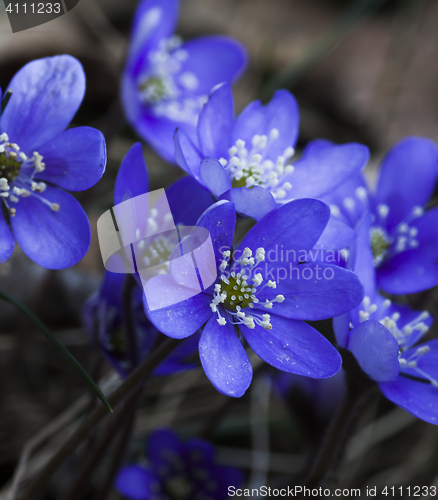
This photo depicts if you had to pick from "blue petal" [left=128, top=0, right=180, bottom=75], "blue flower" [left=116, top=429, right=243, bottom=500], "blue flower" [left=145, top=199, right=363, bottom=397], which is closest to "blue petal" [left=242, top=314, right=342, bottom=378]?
"blue flower" [left=145, top=199, right=363, bottom=397]

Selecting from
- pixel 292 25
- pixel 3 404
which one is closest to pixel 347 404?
pixel 3 404

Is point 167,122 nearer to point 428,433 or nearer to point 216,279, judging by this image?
point 216,279

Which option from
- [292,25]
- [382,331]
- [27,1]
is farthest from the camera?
[292,25]

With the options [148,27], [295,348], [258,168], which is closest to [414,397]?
[295,348]

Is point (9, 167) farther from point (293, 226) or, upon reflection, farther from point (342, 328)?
point (342, 328)

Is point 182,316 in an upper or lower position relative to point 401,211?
upper

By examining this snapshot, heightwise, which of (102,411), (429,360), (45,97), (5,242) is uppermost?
(45,97)
